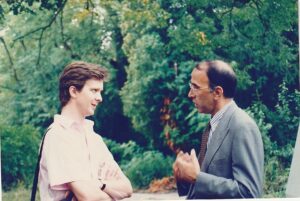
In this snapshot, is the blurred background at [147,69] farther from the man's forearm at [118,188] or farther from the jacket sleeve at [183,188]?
the man's forearm at [118,188]

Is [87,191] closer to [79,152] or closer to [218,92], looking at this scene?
→ [79,152]

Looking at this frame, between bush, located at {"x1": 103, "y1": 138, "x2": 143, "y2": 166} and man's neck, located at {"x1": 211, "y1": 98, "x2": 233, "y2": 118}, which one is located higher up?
man's neck, located at {"x1": 211, "y1": 98, "x2": 233, "y2": 118}

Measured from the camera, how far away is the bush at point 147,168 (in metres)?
3.12

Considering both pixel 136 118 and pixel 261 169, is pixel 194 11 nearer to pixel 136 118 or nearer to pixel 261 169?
pixel 136 118

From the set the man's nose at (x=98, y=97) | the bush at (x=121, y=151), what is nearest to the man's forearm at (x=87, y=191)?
the bush at (x=121, y=151)

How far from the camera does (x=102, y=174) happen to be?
2.82 metres

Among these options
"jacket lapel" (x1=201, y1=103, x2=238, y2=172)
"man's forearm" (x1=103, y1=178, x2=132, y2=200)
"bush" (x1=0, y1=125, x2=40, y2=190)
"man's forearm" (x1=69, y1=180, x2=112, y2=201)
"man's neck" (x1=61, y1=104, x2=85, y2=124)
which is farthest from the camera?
"bush" (x1=0, y1=125, x2=40, y2=190)

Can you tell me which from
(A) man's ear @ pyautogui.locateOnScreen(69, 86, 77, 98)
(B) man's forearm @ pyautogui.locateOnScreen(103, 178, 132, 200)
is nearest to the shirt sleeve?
(B) man's forearm @ pyautogui.locateOnScreen(103, 178, 132, 200)

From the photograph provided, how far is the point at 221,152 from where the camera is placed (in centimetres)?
275

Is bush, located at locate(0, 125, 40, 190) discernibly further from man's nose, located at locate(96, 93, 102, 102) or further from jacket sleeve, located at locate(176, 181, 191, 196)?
jacket sleeve, located at locate(176, 181, 191, 196)

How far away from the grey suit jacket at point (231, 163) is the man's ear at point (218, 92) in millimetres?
129

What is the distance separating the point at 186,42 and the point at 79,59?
0.71m

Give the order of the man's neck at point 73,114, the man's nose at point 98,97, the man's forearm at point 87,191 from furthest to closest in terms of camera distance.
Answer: the man's nose at point 98,97, the man's neck at point 73,114, the man's forearm at point 87,191

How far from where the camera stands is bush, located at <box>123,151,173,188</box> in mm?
3118
